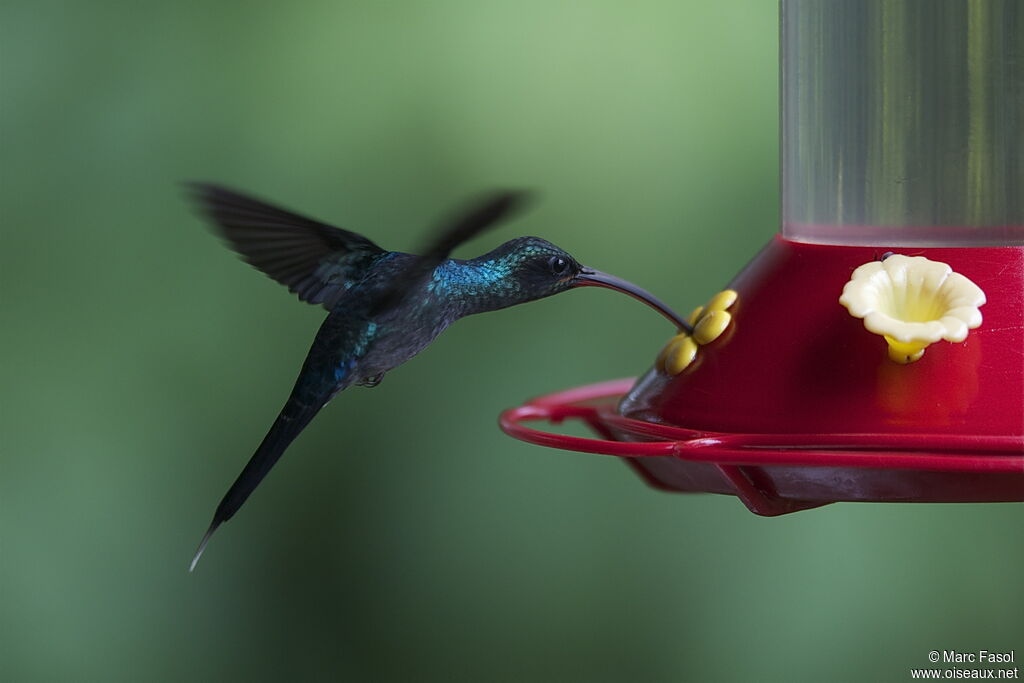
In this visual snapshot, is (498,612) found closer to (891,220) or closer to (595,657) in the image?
(595,657)

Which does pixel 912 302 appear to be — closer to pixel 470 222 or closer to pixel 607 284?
pixel 607 284

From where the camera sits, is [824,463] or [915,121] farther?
[915,121]

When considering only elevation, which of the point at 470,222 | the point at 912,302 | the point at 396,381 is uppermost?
the point at 470,222

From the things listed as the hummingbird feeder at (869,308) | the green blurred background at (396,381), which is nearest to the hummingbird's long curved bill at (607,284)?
the hummingbird feeder at (869,308)

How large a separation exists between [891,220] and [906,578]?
2.17 m

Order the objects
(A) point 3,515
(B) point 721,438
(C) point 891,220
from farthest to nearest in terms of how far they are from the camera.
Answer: (A) point 3,515
(C) point 891,220
(B) point 721,438

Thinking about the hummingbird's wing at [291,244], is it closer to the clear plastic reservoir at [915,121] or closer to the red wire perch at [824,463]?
the red wire perch at [824,463]

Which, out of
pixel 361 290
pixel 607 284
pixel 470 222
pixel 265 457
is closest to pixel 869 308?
pixel 607 284

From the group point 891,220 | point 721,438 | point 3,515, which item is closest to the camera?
point 721,438

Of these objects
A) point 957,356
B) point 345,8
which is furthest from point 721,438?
point 345,8

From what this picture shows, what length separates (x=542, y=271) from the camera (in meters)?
2.31

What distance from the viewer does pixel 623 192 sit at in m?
4.37

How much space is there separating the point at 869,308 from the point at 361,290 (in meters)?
0.93

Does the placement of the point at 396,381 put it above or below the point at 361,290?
below
